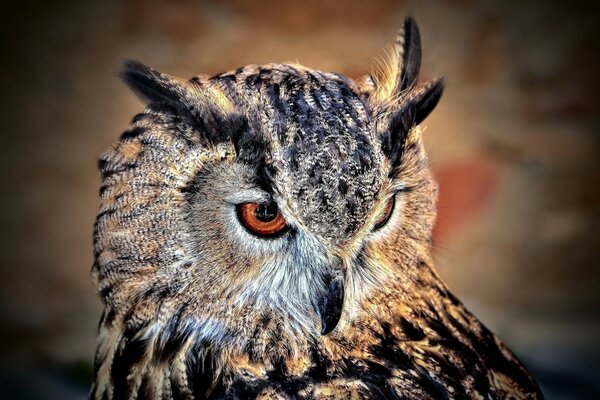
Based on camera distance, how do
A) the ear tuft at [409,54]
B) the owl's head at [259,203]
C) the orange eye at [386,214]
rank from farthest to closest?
the ear tuft at [409,54]
the orange eye at [386,214]
the owl's head at [259,203]

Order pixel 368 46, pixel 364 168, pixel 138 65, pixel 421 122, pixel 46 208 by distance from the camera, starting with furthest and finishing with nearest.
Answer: pixel 46 208 → pixel 368 46 → pixel 421 122 → pixel 138 65 → pixel 364 168

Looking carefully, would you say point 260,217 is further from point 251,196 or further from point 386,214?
point 386,214

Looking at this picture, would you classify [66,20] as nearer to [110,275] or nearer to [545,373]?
[110,275]

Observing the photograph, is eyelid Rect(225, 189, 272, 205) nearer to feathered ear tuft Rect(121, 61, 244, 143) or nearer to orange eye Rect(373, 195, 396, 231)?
feathered ear tuft Rect(121, 61, 244, 143)

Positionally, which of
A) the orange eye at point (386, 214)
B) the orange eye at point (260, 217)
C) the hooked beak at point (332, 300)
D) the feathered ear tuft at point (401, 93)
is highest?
the feathered ear tuft at point (401, 93)

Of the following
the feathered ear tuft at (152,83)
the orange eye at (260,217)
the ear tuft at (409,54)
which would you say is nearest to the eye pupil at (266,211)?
the orange eye at (260,217)

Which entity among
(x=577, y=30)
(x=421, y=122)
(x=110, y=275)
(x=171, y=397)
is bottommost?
(x=171, y=397)

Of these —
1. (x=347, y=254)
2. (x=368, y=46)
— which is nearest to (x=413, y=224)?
(x=347, y=254)

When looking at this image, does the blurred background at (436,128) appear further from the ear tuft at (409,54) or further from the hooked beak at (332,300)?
the hooked beak at (332,300)
